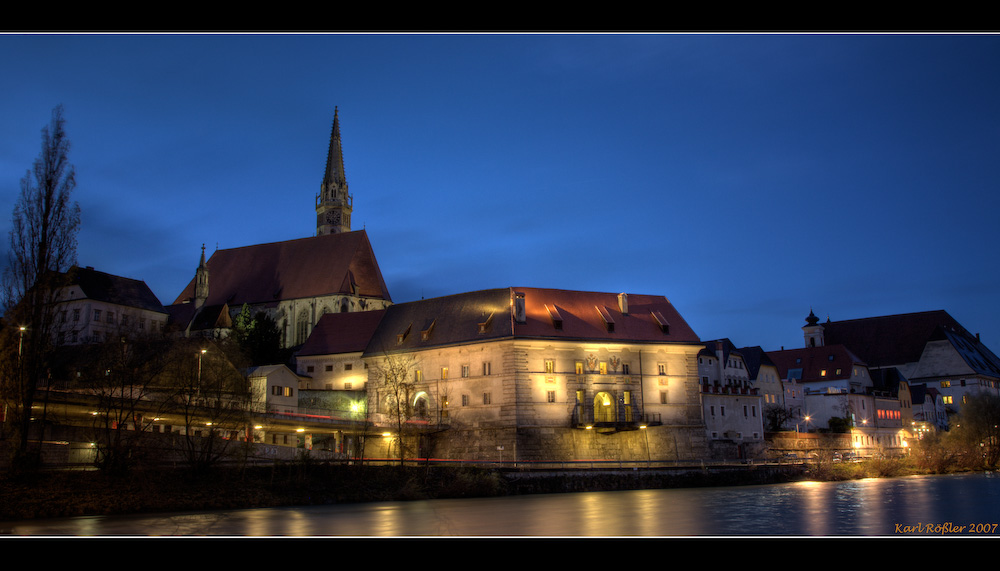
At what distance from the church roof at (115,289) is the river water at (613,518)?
5297 centimetres

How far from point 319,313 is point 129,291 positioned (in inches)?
767

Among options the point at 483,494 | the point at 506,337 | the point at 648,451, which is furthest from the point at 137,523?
the point at 648,451

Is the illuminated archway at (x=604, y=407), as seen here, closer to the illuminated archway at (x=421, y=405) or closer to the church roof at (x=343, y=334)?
the illuminated archway at (x=421, y=405)

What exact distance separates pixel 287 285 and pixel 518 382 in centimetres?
4809

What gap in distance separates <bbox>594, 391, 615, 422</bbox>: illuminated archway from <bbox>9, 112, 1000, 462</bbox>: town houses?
0.09 m

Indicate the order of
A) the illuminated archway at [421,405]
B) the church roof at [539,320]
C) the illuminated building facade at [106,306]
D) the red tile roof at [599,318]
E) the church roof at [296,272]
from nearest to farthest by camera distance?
the church roof at [539,320], the red tile roof at [599,318], the illuminated archway at [421,405], the illuminated building facade at [106,306], the church roof at [296,272]

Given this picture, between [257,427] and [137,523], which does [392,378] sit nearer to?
[257,427]

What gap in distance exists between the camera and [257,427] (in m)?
55.7

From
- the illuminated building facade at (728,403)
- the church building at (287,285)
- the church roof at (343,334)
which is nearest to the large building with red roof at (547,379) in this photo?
the church roof at (343,334)

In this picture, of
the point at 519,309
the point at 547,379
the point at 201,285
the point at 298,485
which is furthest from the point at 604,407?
the point at 201,285

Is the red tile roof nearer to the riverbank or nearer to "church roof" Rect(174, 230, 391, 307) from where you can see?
the riverbank

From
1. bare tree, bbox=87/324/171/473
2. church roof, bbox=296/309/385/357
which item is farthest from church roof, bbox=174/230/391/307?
bare tree, bbox=87/324/171/473

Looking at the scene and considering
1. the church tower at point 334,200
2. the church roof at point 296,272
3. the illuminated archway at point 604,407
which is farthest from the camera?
the church tower at point 334,200

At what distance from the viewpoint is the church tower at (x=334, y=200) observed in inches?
5148
